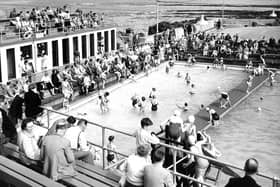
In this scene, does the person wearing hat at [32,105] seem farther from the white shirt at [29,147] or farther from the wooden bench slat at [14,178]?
the wooden bench slat at [14,178]

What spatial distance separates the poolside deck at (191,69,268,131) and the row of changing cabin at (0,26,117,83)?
8.89m

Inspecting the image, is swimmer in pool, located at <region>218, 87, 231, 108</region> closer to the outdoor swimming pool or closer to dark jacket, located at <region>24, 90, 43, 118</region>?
the outdoor swimming pool

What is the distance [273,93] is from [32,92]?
17.5 meters

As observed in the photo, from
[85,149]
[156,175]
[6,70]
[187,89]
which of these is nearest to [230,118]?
[187,89]

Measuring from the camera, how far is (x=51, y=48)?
2652cm

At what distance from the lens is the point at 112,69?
26234mm

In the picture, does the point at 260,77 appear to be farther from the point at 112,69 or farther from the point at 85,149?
the point at 85,149

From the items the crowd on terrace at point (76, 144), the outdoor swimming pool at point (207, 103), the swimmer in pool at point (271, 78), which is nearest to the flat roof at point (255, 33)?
the outdoor swimming pool at point (207, 103)

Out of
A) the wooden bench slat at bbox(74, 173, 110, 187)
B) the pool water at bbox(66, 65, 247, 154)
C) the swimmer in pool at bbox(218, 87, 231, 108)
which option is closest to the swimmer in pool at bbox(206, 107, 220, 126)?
the pool water at bbox(66, 65, 247, 154)

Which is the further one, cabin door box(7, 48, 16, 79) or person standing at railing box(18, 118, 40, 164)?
cabin door box(7, 48, 16, 79)

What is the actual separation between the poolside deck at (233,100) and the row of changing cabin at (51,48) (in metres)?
8.89

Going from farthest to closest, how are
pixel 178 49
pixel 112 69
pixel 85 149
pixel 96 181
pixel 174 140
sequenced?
pixel 178 49 < pixel 112 69 < pixel 174 140 < pixel 85 149 < pixel 96 181

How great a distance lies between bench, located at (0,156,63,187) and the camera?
546cm

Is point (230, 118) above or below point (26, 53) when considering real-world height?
below
